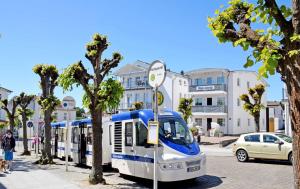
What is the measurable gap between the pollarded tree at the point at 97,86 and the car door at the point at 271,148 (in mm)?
9277

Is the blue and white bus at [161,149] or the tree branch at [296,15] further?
the blue and white bus at [161,149]

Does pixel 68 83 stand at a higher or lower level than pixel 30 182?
higher

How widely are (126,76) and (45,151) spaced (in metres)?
42.4

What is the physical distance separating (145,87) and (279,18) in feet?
178

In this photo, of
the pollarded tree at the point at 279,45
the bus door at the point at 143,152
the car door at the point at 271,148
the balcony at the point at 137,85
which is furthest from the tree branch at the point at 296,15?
the balcony at the point at 137,85

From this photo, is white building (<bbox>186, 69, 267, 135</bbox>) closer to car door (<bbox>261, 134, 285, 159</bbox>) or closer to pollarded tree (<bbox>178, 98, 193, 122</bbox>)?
pollarded tree (<bbox>178, 98, 193, 122</bbox>)

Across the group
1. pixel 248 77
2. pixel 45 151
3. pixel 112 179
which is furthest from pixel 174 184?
pixel 248 77

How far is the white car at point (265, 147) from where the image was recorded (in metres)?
17.2

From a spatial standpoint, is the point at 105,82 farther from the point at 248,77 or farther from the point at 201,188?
the point at 248,77

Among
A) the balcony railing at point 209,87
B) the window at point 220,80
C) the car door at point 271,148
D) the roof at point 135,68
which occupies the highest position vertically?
the roof at point 135,68

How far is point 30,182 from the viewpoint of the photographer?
13.2m

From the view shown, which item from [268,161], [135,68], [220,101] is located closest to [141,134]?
[268,161]

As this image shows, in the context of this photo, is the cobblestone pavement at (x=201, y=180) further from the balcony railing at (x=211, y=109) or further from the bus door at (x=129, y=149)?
the balcony railing at (x=211, y=109)

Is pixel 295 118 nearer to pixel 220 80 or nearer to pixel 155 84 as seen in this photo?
pixel 155 84
